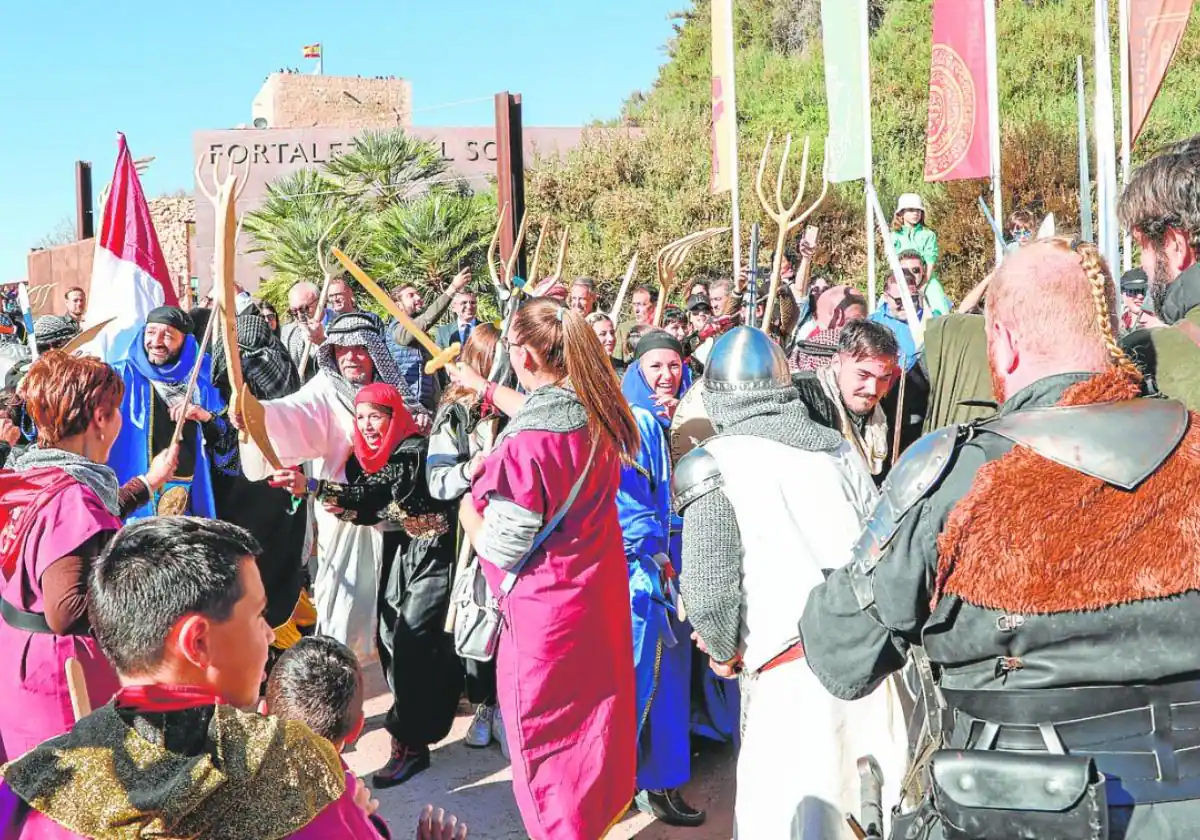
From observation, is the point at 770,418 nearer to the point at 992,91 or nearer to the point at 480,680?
the point at 480,680

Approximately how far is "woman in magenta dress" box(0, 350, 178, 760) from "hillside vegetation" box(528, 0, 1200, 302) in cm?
1541

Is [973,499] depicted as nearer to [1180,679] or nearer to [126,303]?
[1180,679]

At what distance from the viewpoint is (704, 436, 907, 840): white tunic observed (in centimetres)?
298

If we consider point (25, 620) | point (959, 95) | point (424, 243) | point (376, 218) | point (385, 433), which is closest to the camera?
point (25, 620)

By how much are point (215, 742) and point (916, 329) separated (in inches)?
162

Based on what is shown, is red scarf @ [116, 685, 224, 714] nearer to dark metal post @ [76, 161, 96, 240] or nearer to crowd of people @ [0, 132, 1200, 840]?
crowd of people @ [0, 132, 1200, 840]

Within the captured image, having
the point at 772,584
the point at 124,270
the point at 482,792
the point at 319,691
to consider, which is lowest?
the point at 482,792

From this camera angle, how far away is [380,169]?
68.5ft

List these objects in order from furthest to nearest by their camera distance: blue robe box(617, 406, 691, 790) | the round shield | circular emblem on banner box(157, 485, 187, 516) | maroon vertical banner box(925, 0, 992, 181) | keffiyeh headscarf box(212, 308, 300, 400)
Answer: maroon vertical banner box(925, 0, 992, 181), keffiyeh headscarf box(212, 308, 300, 400), the round shield, circular emblem on banner box(157, 485, 187, 516), blue robe box(617, 406, 691, 790)

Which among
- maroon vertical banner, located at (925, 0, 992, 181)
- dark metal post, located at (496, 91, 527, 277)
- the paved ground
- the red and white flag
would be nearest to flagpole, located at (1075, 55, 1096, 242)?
maroon vertical banner, located at (925, 0, 992, 181)

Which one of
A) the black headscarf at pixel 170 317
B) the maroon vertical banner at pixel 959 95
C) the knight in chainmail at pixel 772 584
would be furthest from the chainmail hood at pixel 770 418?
the maroon vertical banner at pixel 959 95

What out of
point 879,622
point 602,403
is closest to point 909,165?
point 602,403

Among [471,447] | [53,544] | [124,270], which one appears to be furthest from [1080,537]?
[124,270]

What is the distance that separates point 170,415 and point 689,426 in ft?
8.17
